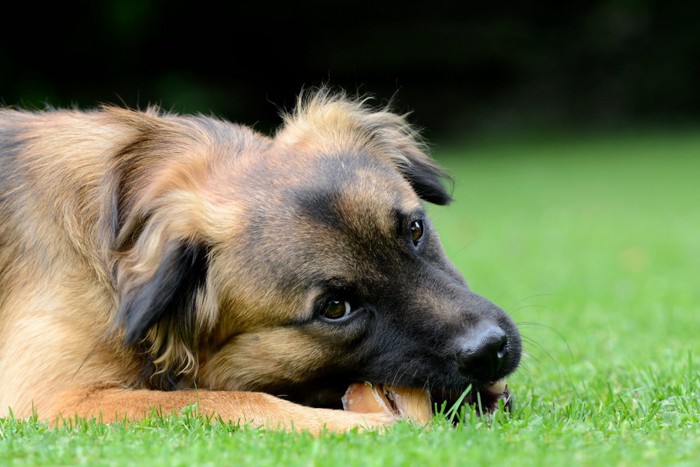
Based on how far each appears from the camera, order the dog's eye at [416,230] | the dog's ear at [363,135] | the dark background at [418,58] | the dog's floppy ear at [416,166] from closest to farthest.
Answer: the dog's eye at [416,230], the dog's ear at [363,135], the dog's floppy ear at [416,166], the dark background at [418,58]

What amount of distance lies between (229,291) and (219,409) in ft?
1.73

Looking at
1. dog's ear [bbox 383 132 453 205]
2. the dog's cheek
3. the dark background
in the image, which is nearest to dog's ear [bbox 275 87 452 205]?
dog's ear [bbox 383 132 453 205]

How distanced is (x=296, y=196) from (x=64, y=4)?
20.9 meters

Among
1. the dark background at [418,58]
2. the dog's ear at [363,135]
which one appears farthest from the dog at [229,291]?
the dark background at [418,58]

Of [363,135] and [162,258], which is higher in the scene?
[363,135]

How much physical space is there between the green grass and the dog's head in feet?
1.39

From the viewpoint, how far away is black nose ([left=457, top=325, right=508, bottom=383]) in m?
3.90

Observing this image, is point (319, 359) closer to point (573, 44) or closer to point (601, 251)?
point (601, 251)

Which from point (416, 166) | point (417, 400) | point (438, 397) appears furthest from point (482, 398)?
Answer: point (416, 166)

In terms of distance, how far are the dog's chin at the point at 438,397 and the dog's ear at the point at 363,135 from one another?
3.75 feet

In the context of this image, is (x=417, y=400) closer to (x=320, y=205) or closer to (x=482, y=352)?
(x=482, y=352)

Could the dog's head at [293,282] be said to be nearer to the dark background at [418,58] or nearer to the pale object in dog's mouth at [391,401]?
the pale object in dog's mouth at [391,401]

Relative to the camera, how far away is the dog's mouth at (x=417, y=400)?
3.95 m

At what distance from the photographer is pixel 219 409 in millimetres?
3922
